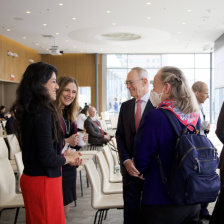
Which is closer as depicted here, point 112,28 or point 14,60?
point 112,28

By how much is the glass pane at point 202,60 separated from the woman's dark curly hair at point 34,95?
1879 centimetres

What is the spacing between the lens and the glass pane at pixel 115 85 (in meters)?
20.3

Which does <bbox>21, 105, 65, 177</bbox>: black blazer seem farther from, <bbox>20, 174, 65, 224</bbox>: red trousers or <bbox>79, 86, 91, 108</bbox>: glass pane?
<bbox>79, 86, 91, 108</bbox>: glass pane

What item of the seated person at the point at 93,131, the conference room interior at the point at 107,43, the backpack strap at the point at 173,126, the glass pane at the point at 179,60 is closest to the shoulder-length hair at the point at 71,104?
the backpack strap at the point at 173,126

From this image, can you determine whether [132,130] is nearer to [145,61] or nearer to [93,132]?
[93,132]

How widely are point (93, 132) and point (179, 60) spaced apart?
13.4 m

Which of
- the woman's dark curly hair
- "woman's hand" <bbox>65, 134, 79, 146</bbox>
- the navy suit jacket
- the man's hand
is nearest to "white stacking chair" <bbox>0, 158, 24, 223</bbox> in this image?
"woman's hand" <bbox>65, 134, 79, 146</bbox>

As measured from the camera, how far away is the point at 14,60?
1670 centimetres

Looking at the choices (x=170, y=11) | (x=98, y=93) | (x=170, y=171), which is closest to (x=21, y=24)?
(x=170, y=11)

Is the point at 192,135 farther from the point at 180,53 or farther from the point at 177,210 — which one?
the point at 180,53

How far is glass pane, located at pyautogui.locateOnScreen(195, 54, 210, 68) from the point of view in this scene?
771 inches

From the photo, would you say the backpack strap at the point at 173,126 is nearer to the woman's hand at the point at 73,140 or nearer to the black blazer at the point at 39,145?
the black blazer at the point at 39,145

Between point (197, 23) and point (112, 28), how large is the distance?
3.55 metres

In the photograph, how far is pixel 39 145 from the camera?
188 centimetres
